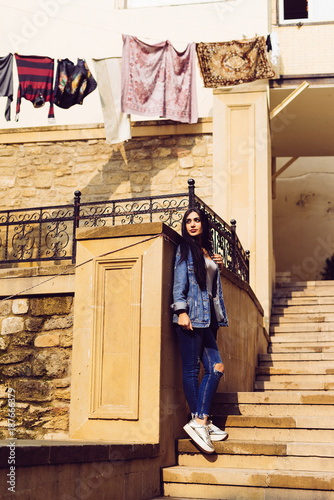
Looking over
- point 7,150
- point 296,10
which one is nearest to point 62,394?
point 7,150

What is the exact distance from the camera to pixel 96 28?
13562 mm

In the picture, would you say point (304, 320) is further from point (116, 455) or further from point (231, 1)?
point (116, 455)

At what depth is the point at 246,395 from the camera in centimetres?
721

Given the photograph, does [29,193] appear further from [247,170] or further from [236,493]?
[236,493]

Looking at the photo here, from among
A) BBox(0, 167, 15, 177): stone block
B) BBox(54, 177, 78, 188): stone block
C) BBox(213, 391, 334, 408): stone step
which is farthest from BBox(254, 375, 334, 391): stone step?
BBox(0, 167, 15, 177): stone block

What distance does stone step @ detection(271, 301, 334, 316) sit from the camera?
1218 centimetres

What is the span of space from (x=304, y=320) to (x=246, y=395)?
497 centimetres

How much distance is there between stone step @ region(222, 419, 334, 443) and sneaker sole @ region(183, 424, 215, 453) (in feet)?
1.87

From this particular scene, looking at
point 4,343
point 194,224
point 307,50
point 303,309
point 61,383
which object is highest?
point 307,50

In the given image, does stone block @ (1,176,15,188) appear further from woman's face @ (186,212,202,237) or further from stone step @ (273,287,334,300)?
woman's face @ (186,212,202,237)

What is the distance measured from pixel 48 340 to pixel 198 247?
2081 millimetres

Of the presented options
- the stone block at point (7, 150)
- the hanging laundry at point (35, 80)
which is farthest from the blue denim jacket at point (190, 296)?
the stone block at point (7, 150)

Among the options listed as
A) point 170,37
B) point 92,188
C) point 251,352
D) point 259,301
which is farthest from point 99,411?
point 170,37

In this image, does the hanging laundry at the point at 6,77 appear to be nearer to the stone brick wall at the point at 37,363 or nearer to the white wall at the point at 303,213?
the stone brick wall at the point at 37,363
